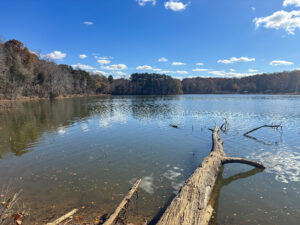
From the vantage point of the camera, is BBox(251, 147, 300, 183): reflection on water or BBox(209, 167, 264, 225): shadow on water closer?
BBox(209, 167, 264, 225): shadow on water

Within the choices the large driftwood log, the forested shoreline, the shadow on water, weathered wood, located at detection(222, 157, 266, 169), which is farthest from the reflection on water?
the forested shoreline

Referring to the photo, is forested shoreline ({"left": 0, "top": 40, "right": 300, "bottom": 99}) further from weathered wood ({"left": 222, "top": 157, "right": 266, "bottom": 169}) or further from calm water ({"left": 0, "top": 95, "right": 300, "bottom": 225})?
weathered wood ({"left": 222, "top": 157, "right": 266, "bottom": 169})

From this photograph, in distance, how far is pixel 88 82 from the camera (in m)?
106

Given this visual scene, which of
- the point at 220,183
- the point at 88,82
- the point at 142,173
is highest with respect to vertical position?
the point at 88,82

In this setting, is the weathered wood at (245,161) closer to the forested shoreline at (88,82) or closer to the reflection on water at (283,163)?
the reflection on water at (283,163)

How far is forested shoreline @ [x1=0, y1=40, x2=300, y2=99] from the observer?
5453cm

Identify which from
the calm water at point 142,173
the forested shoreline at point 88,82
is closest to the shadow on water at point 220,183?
the calm water at point 142,173

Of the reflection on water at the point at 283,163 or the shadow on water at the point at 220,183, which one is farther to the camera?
the reflection on water at the point at 283,163

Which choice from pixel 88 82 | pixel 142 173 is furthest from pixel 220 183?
pixel 88 82

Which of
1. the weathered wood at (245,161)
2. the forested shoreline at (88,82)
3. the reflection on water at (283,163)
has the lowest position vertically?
the reflection on water at (283,163)

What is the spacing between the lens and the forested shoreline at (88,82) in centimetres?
5453

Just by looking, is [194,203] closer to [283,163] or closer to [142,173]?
[142,173]

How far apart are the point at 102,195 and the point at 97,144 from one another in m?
6.36

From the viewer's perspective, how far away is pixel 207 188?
247 inches
